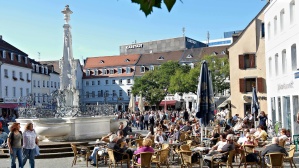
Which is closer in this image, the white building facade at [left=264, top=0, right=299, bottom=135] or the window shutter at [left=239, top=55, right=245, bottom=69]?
the white building facade at [left=264, top=0, right=299, bottom=135]

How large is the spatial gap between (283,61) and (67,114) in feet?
37.1

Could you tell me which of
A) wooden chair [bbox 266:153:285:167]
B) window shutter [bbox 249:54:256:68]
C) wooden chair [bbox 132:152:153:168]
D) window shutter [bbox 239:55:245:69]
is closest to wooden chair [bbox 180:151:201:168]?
wooden chair [bbox 132:152:153:168]

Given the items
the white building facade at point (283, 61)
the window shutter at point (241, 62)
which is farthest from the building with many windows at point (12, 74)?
the white building facade at point (283, 61)

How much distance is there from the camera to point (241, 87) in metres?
37.1

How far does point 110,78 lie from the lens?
8512cm

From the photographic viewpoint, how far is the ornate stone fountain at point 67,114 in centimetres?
1939

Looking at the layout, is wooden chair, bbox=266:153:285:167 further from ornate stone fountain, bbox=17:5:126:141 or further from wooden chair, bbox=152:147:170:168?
ornate stone fountain, bbox=17:5:126:141

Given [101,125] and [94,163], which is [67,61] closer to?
[101,125]

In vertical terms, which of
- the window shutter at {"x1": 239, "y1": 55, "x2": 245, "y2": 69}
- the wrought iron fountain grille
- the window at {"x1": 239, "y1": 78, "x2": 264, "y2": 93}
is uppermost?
the window shutter at {"x1": 239, "y1": 55, "x2": 245, "y2": 69}

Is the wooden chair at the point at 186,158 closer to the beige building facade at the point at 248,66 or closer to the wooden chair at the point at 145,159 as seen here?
the wooden chair at the point at 145,159

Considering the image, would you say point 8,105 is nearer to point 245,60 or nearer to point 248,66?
point 245,60

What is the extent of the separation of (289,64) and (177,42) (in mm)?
71354

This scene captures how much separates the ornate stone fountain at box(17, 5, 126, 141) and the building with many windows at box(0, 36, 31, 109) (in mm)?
30064

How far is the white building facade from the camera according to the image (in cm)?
1869
